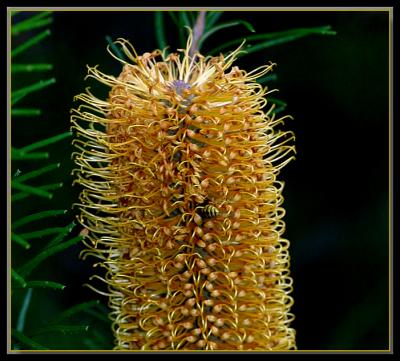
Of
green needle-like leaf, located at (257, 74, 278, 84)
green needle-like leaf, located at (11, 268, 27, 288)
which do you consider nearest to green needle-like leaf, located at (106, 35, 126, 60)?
green needle-like leaf, located at (257, 74, 278, 84)

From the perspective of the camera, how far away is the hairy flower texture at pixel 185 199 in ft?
3.55

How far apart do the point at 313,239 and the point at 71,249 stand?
0.56 metres

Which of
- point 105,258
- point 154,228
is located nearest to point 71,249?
point 105,258

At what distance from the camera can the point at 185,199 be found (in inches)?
42.5

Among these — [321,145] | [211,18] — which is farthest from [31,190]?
[321,145]

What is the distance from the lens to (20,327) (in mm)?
1192

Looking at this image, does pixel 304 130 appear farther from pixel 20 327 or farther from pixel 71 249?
pixel 20 327

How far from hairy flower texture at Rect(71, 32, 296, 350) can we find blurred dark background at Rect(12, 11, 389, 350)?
0.09m

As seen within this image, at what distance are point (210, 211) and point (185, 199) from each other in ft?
0.15

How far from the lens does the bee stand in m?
1.09

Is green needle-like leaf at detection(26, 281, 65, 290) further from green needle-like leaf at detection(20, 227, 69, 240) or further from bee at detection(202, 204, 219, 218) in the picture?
bee at detection(202, 204, 219, 218)

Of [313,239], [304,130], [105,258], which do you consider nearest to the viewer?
[105,258]

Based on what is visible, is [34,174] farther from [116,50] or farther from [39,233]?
[116,50]

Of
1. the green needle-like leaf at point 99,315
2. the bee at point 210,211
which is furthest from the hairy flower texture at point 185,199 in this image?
the green needle-like leaf at point 99,315
